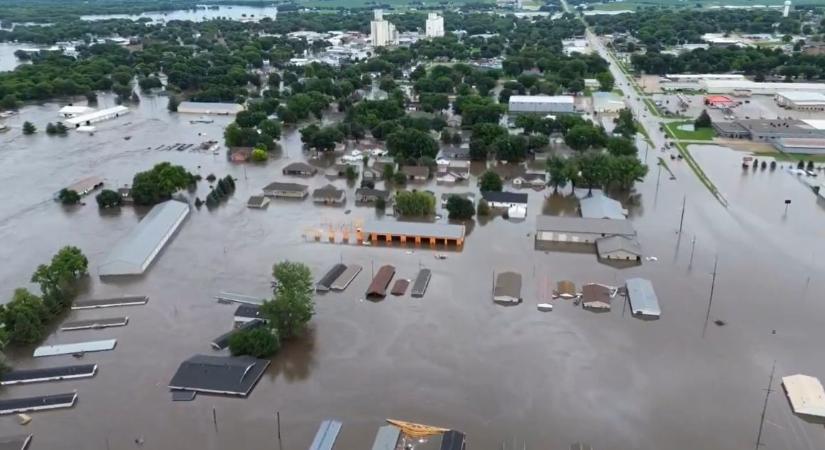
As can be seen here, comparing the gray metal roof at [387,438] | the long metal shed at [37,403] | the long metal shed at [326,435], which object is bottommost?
the long metal shed at [37,403]

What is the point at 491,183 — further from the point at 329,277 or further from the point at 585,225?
the point at 329,277

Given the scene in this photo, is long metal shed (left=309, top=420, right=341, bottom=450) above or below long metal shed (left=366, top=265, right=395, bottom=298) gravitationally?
below

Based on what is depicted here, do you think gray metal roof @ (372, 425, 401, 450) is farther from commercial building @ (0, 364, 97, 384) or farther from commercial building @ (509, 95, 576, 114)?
commercial building @ (509, 95, 576, 114)

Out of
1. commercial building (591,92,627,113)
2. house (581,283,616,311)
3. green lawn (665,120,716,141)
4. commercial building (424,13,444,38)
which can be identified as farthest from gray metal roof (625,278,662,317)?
commercial building (424,13,444,38)

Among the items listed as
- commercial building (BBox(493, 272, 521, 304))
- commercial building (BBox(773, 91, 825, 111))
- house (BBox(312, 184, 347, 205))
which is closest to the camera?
commercial building (BBox(493, 272, 521, 304))

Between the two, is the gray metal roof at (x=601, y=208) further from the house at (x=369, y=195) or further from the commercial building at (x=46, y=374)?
the commercial building at (x=46, y=374)

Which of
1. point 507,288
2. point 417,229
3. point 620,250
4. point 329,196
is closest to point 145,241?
point 329,196

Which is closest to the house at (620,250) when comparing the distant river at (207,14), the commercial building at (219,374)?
the commercial building at (219,374)
